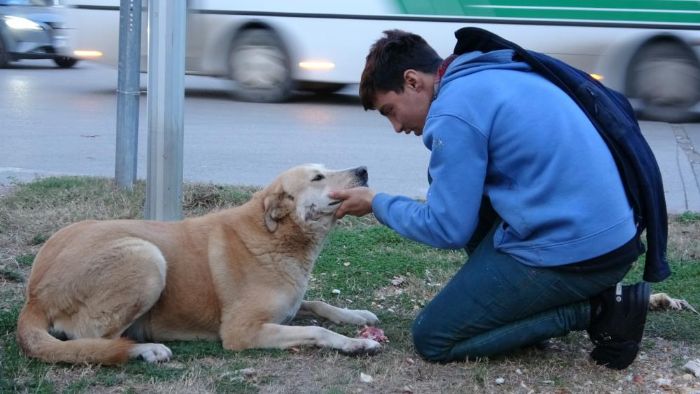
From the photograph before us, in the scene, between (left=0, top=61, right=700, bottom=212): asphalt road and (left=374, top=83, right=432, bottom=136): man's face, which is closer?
(left=374, top=83, right=432, bottom=136): man's face

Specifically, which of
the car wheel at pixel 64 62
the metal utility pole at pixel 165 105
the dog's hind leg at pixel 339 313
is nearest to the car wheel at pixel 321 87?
the car wheel at pixel 64 62

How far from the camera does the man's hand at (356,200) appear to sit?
4.14 metres

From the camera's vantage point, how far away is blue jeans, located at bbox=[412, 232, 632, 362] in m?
3.81

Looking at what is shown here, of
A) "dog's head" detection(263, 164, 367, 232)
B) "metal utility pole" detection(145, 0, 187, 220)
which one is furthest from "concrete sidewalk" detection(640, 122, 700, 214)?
"metal utility pole" detection(145, 0, 187, 220)

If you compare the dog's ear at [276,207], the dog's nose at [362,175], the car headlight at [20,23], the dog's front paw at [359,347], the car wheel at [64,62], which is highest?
the dog's nose at [362,175]

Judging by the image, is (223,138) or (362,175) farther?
(223,138)

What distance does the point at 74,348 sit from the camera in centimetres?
379

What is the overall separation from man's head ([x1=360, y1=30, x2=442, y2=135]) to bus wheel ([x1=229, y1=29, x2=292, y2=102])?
29.7ft

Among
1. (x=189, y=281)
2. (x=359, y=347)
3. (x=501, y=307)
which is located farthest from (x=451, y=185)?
(x=189, y=281)

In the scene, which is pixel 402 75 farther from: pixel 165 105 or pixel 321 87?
pixel 321 87

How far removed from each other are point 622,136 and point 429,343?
1210 millimetres

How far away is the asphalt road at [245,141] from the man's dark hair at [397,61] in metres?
3.54

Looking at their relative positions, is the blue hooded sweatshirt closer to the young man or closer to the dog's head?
the young man

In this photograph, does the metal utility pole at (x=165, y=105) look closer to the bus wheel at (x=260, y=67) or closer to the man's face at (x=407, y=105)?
the man's face at (x=407, y=105)
